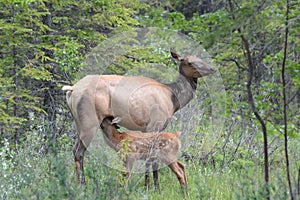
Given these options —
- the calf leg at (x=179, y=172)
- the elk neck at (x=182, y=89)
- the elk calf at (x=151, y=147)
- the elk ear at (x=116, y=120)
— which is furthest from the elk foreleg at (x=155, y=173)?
the elk neck at (x=182, y=89)

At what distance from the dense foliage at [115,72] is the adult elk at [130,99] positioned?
0.44m

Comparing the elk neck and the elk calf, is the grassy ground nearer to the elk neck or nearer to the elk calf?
the elk calf

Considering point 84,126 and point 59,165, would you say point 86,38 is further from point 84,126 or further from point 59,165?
point 59,165

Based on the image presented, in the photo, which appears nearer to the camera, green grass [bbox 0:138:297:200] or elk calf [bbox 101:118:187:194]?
green grass [bbox 0:138:297:200]

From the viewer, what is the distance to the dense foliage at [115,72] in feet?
18.2

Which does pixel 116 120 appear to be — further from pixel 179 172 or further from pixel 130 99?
pixel 179 172

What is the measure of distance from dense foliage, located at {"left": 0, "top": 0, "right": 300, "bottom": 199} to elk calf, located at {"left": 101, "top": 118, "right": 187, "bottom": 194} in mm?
285

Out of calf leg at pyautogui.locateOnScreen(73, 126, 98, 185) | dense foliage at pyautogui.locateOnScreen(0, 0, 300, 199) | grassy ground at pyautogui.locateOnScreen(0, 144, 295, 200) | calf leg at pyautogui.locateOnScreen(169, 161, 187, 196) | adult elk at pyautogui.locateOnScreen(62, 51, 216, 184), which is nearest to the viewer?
grassy ground at pyautogui.locateOnScreen(0, 144, 295, 200)

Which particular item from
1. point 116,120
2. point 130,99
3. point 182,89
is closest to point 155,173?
point 116,120

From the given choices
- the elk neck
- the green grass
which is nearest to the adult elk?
the elk neck

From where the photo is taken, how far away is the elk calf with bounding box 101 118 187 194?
765 cm

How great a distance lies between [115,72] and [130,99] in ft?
10.1

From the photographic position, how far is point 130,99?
7805 mm

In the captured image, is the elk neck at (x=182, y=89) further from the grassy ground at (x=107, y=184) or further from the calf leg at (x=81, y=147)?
the calf leg at (x=81, y=147)
